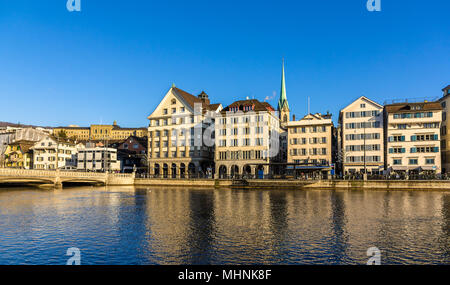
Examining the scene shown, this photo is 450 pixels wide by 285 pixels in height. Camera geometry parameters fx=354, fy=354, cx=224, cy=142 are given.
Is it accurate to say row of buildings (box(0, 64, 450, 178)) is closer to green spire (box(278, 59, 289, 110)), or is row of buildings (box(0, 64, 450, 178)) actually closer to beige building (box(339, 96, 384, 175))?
beige building (box(339, 96, 384, 175))

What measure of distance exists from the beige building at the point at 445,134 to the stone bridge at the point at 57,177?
83.7 m

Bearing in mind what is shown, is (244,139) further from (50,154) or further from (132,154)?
(50,154)

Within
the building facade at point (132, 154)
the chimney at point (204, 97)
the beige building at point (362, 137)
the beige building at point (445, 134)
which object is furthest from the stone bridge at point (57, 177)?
the beige building at point (445, 134)

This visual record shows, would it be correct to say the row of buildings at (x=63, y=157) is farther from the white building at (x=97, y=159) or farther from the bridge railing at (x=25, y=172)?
the bridge railing at (x=25, y=172)

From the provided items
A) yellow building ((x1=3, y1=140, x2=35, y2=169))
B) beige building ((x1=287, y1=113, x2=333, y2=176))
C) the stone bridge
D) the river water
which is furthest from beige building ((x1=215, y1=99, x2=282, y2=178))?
yellow building ((x1=3, y1=140, x2=35, y2=169))

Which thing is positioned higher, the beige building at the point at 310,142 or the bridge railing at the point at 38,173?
the beige building at the point at 310,142

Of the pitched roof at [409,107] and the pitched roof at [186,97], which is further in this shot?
the pitched roof at [186,97]

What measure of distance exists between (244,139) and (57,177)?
4971 cm

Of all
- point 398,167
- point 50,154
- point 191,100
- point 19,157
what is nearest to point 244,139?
point 191,100

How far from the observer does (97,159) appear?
125 meters

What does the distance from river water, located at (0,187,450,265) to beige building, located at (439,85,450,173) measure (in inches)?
2254

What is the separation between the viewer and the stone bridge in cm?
6969

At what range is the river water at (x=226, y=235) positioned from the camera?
69.4 ft
